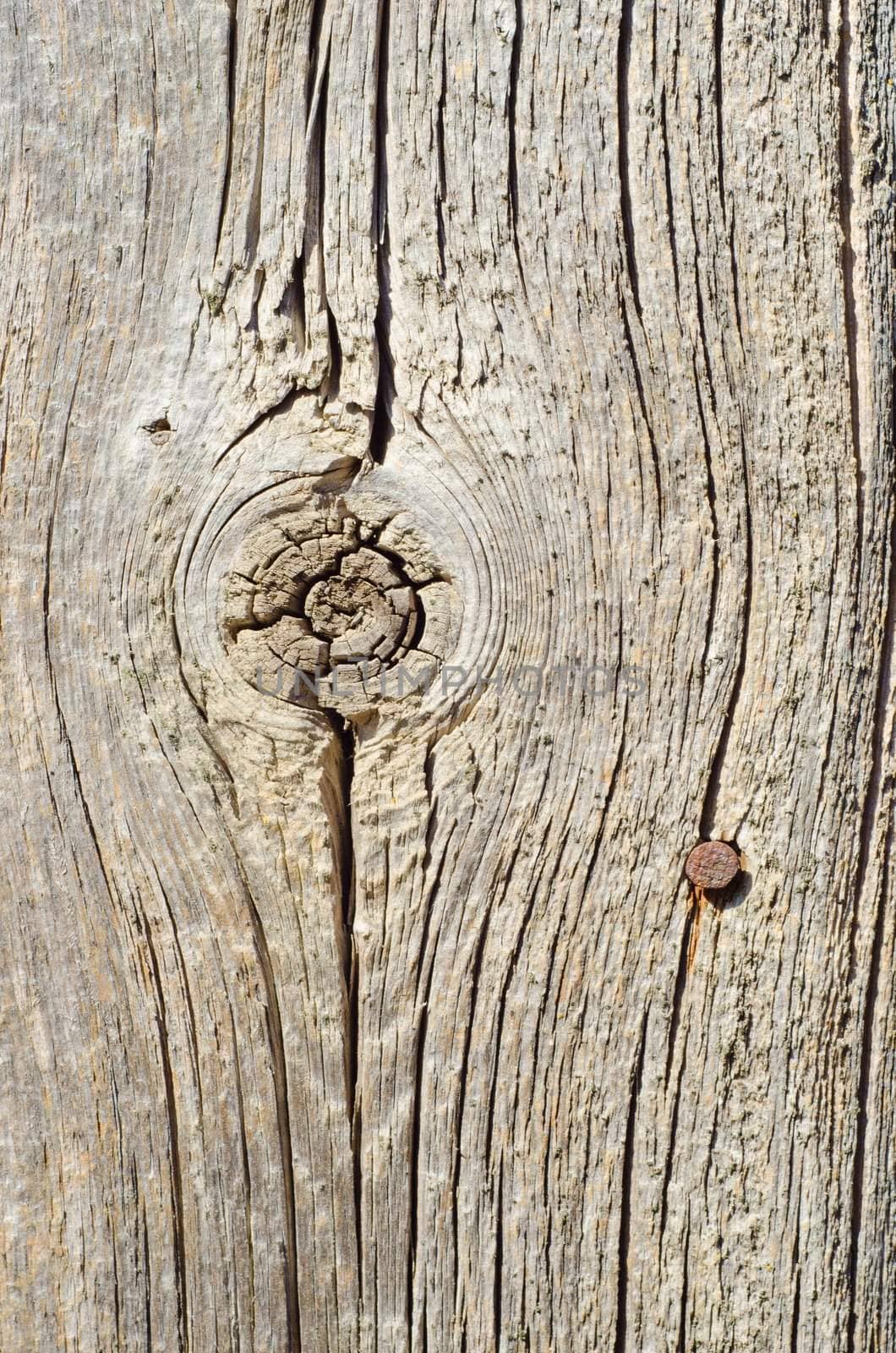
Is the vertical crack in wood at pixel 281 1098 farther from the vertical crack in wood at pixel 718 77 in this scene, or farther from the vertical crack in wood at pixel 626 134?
the vertical crack in wood at pixel 718 77

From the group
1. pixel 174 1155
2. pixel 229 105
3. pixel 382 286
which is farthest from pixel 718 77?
pixel 174 1155

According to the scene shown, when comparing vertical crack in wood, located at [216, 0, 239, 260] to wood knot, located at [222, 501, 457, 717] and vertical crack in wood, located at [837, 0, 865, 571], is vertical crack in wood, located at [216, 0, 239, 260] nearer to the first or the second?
wood knot, located at [222, 501, 457, 717]

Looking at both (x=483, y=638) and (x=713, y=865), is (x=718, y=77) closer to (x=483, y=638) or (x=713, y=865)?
(x=483, y=638)

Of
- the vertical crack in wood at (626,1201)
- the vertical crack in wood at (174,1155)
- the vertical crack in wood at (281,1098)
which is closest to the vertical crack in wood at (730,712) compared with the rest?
the vertical crack in wood at (626,1201)

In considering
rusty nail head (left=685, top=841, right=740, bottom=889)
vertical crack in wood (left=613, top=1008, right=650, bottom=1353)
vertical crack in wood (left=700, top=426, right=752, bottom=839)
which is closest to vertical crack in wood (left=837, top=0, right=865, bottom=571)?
vertical crack in wood (left=700, top=426, right=752, bottom=839)

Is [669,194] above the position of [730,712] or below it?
above

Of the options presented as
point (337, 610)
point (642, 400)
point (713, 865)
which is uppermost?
point (642, 400)
